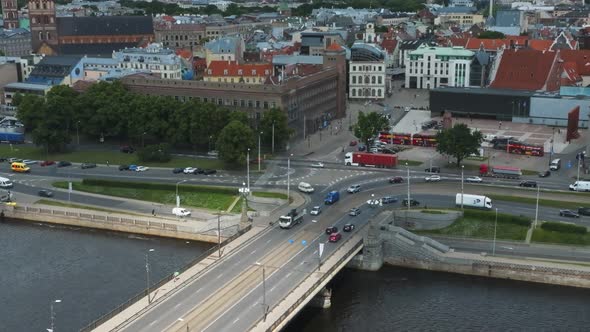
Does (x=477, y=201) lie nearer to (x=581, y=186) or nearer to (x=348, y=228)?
(x=581, y=186)

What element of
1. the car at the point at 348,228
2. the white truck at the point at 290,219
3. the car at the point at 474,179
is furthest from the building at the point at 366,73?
the car at the point at 348,228

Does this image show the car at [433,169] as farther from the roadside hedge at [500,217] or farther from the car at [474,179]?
the roadside hedge at [500,217]

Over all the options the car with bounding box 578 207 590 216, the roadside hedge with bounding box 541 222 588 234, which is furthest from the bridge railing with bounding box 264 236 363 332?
the car with bounding box 578 207 590 216

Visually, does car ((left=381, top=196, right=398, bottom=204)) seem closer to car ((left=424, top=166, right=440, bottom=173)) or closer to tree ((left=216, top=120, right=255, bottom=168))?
car ((left=424, top=166, right=440, bottom=173))

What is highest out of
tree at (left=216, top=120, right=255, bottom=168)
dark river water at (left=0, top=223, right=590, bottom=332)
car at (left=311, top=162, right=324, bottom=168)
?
tree at (left=216, top=120, right=255, bottom=168)

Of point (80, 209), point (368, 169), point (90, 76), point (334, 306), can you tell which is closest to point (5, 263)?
point (80, 209)

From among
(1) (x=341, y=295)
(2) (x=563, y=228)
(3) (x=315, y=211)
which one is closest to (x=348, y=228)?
(3) (x=315, y=211)
